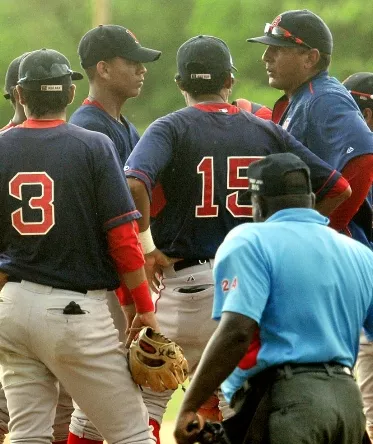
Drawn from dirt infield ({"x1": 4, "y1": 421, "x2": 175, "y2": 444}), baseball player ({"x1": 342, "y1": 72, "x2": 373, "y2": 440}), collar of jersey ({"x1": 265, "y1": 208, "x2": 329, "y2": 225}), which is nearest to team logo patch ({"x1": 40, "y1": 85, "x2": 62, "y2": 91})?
collar of jersey ({"x1": 265, "y1": 208, "x2": 329, "y2": 225})

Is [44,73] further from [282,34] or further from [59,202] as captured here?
[282,34]

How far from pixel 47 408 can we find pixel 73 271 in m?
0.56

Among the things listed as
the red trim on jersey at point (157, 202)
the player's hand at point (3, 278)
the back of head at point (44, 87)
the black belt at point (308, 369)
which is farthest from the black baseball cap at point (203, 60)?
the black belt at point (308, 369)

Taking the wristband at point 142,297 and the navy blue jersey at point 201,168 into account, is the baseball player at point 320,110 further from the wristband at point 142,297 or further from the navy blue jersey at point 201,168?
the wristband at point 142,297

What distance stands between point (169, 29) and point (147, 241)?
571 inches

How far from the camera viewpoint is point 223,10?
61.7 ft

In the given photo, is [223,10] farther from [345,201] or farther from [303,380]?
[303,380]

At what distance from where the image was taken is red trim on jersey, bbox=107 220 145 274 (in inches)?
173

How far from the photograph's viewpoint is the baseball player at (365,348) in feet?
18.3

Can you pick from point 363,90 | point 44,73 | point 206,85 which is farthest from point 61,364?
point 363,90

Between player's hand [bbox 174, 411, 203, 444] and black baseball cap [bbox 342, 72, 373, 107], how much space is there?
293cm

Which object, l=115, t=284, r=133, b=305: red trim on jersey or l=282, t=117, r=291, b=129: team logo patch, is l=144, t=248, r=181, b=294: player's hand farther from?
l=282, t=117, r=291, b=129: team logo patch

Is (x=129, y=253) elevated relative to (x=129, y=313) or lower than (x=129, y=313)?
elevated

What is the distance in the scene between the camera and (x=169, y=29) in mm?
18953
